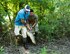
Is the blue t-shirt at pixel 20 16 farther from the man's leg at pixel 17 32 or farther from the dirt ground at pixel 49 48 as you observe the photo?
the dirt ground at pixel 49 48

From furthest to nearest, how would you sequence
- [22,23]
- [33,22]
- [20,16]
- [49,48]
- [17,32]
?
[33,22], [17,32], [49,48], [22,23], [20,16]

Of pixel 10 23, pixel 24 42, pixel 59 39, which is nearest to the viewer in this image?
pixel 24 42

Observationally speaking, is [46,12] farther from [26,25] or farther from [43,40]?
[26,25]

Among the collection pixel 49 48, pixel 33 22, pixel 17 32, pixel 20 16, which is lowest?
pixel 49 48

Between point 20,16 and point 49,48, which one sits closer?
point 20,16

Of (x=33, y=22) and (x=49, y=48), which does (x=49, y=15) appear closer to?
(x=33, y=22)

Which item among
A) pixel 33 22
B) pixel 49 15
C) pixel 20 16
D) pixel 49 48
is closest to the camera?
pixel 20 16

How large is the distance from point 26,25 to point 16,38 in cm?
107

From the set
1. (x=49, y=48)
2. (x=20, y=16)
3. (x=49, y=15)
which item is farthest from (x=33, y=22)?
(x=49, y=15)

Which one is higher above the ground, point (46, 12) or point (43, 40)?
point (46, 12)

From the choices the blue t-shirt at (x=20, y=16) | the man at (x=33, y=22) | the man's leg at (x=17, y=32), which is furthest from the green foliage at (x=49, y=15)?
the blue t-shirt at (x=20, y=16)

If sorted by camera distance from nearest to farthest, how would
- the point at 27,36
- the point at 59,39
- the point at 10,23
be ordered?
the point at 27,36 → the point at 59,39 → the point at 10,23

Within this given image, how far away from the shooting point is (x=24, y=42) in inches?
444

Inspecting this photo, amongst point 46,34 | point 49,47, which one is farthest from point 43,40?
point 49,47
